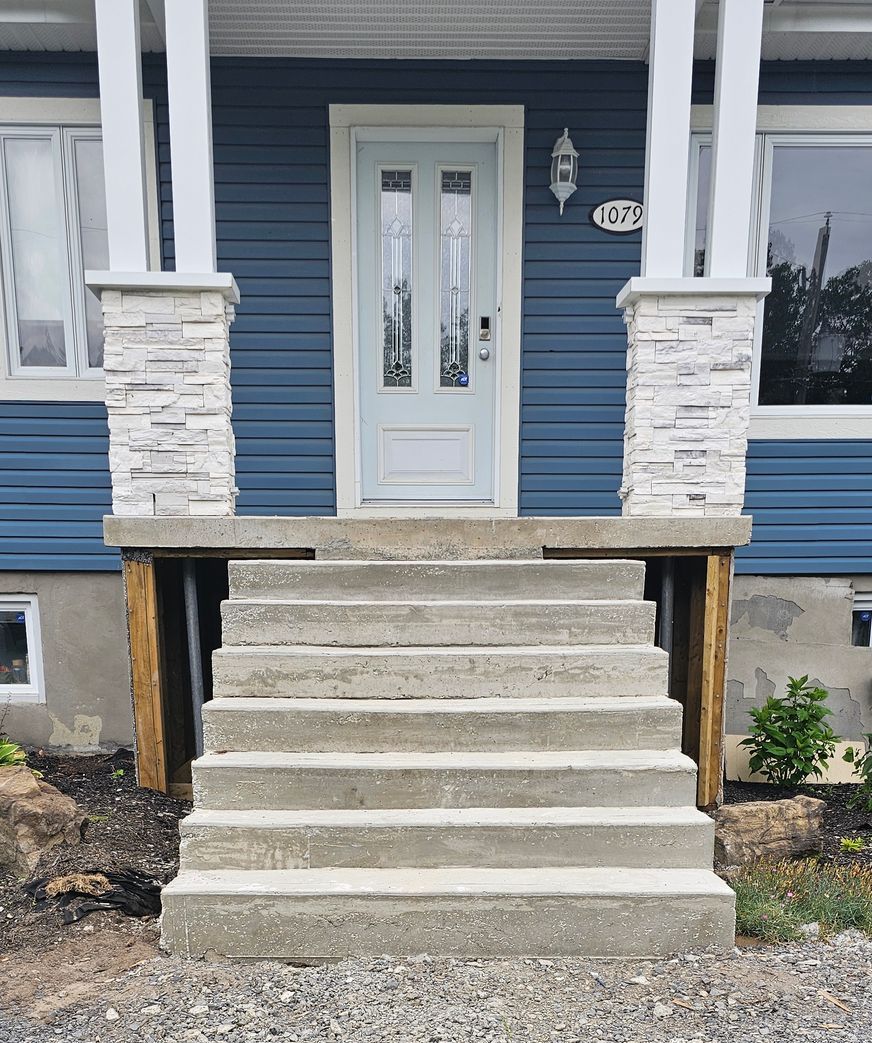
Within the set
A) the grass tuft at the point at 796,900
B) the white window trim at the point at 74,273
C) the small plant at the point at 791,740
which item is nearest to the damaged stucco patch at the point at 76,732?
the white window trim at the point at 74,273

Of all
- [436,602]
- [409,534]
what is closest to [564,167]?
[409,534]

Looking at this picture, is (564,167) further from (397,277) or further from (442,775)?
(442,775)

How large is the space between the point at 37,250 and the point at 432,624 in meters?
3.36

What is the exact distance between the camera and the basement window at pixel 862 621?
4191 millimetres

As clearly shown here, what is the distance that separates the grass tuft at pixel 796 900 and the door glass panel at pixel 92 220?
4110 millimetres

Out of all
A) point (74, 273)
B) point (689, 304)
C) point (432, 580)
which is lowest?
point (432, 580)

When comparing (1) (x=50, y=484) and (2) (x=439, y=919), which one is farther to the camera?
(1) (x=50, y=484)

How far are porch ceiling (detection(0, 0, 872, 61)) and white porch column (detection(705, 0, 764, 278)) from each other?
748mm

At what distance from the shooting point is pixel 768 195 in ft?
13.3

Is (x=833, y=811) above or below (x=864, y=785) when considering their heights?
below

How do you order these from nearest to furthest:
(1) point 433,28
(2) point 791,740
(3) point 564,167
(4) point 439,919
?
(4) point 439,919 → (2) point 791,740 → (1) point 433,28 → (3) point 564,167

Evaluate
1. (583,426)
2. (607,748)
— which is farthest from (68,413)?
(607,748)

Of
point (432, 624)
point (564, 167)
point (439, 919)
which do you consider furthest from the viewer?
point (564, 167)

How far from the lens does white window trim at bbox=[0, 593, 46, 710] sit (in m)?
4.07
